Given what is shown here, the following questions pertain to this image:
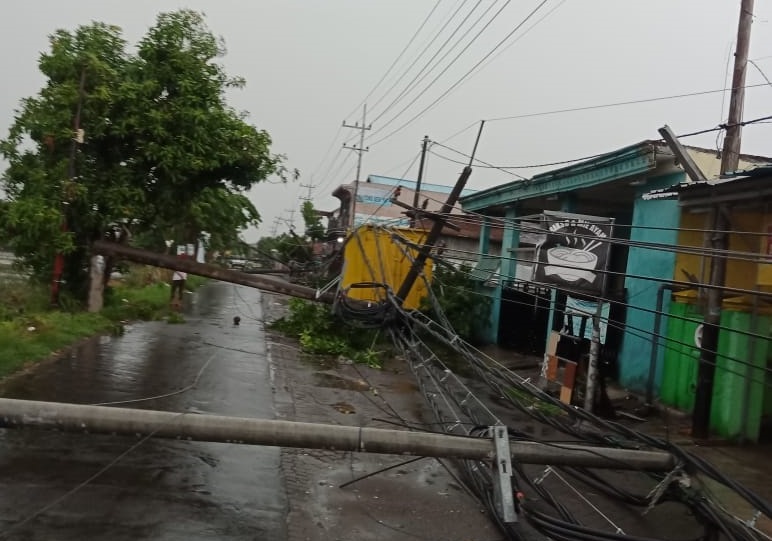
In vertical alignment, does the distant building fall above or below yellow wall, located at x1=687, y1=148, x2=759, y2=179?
below

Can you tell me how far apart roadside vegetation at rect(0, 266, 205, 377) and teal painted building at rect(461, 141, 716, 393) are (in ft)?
25.0

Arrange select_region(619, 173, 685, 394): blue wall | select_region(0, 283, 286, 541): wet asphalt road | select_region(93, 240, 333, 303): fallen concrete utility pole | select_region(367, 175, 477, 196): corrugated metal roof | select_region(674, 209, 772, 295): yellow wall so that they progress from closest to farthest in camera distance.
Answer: select_region(0, 283, 286, 541): wet asphalt road
select_region(674, 209, 772, 295): yellow wall
select_region(619, 173, 685, 394): blue wall
select_region(93, 240, 333, 303): fallen concrete utility pole
select_region(367, 175, 477, 196): corrugated metal roof

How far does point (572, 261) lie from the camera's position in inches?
404

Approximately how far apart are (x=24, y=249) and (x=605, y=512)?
12869mm

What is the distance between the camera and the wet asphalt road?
5.14m

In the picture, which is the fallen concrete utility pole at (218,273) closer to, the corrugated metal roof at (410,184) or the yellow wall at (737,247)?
the yellow wall at (737,247)

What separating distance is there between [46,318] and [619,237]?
1248 cm

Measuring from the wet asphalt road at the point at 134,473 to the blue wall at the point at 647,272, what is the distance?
6.67 m

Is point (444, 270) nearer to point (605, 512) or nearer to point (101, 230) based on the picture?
point (101, 230)

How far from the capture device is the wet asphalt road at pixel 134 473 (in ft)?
16.9

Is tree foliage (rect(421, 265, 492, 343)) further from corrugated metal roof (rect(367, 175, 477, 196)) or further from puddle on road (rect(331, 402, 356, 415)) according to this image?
corrugated metal roof (rect(367, 175, 477, 196))

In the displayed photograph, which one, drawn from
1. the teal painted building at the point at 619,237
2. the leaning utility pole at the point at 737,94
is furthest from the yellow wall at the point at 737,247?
the leaning utility pole at the point at 737,94

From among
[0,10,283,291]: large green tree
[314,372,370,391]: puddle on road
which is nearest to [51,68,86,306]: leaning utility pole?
[0,10,283,291]: large green tree

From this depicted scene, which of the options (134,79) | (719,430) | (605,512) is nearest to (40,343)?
(134,79)
